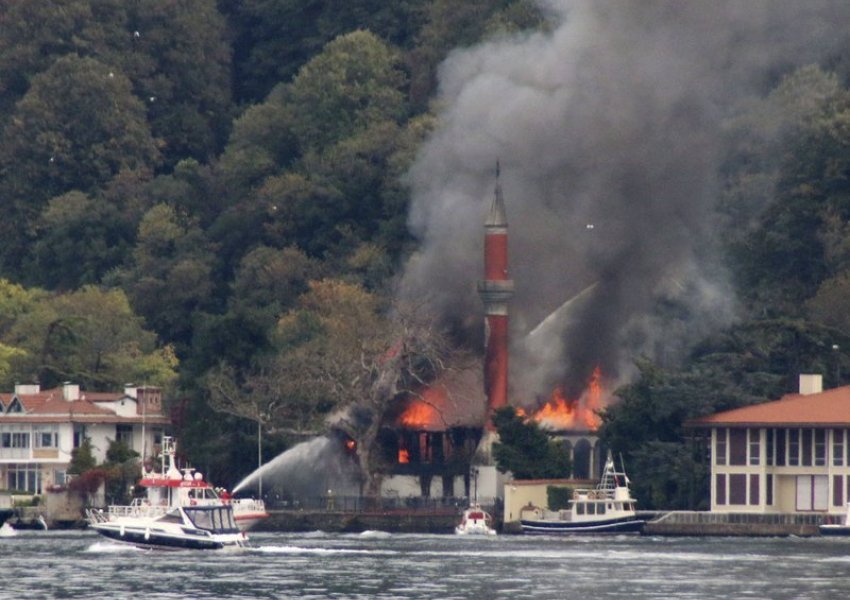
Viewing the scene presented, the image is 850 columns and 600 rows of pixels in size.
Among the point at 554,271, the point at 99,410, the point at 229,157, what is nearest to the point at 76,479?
the point at 99,410

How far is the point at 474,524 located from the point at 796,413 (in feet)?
47.9

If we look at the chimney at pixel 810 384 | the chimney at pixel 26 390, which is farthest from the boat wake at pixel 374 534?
the chimney at pixel 26 390

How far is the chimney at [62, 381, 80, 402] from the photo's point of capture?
16375 centimetres

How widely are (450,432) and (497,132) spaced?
53.7 feet

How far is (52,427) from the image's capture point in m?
164

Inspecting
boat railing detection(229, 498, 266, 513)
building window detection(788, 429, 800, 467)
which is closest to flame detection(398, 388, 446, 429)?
boat railing detection(229, 498, 266, 513)

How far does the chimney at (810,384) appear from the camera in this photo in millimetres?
147125

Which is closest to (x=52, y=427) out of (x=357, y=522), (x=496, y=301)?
(x=357, y=522)

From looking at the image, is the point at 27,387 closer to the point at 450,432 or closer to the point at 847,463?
the point at 450,432

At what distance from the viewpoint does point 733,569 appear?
389 feet

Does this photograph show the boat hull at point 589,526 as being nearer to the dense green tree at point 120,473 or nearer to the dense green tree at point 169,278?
the dense green tree at point 120,473

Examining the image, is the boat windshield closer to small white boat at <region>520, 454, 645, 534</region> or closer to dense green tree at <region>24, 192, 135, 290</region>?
small white boat at <region>520, 454, 645, 534</region>

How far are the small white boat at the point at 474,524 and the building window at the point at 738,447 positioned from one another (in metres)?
10.8

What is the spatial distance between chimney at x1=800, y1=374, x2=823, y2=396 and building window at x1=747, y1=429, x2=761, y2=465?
3318mm
